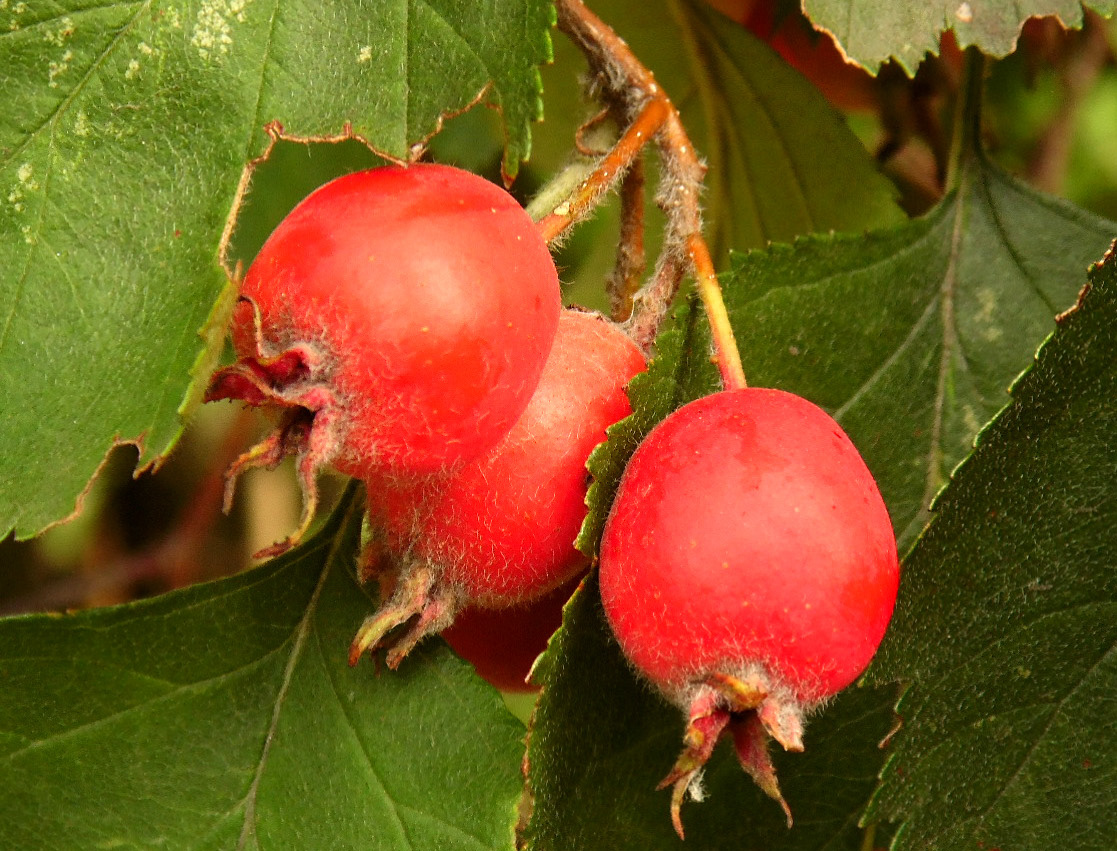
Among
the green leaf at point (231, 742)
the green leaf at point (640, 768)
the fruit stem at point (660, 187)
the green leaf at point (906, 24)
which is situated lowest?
the green leaf at point (231, 742)

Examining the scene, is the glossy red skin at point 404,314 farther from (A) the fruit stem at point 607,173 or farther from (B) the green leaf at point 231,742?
(B) the green leaf at point 231,742

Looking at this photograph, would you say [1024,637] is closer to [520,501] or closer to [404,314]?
[520,501]

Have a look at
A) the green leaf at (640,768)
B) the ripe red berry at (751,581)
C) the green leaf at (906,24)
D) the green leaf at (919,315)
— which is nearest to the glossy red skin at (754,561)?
the ripe red berry at (751,581)

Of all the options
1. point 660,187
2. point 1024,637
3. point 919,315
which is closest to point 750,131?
point 919,315

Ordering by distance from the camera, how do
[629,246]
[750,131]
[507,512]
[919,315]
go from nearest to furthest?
[507,512]
[629,246]
[919,315]
[750,131]

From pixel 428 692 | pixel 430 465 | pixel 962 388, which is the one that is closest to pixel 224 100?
pixel 430 465

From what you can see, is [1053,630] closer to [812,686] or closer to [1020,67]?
[812,686]
